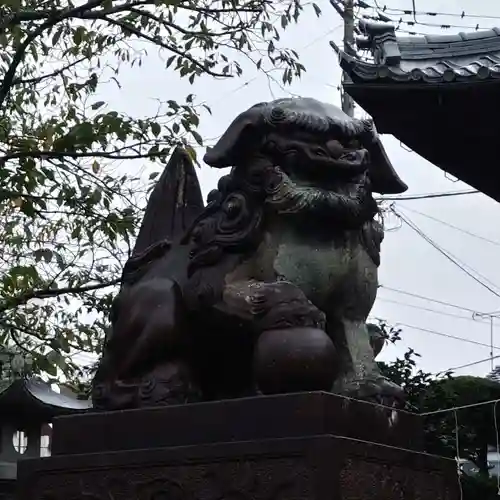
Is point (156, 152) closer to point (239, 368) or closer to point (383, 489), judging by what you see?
point (239, 368)

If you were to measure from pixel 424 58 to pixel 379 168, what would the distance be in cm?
435

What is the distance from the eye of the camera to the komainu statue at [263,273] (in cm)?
261

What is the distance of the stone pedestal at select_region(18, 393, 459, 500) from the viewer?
2.28 metres

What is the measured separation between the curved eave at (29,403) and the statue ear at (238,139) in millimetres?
6185

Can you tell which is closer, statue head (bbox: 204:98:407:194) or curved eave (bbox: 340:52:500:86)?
statue head (bbox: 204:98:407:194)

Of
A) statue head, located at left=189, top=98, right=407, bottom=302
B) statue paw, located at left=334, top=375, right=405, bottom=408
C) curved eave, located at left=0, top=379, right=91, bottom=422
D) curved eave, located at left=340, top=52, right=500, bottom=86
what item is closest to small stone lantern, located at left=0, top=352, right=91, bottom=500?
curved eave, located at left=0, top=379, right=91, bottom=422

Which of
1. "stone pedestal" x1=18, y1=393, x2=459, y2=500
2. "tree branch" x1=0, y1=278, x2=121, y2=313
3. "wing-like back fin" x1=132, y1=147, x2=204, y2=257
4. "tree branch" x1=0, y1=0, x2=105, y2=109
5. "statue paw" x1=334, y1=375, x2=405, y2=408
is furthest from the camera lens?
"tree branch" x1=0, y1=278, x2=121, y2=313

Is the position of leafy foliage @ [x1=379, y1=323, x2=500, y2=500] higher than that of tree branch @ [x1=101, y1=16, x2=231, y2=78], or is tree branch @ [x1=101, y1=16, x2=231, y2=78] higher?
tree branch @ [x1=101, y1=16, x2=231, y2=78]

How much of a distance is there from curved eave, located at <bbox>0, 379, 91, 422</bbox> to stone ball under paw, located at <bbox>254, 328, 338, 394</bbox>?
638cm

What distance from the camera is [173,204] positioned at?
9.98 feet

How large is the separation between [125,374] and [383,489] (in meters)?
0.81

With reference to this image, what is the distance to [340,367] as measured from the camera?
2617mm

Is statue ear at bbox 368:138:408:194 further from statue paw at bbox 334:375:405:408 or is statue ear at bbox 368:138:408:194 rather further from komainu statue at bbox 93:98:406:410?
statue paw at bbox 334:375:405:408

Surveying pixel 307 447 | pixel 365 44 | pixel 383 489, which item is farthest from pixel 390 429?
pixel 365 44
